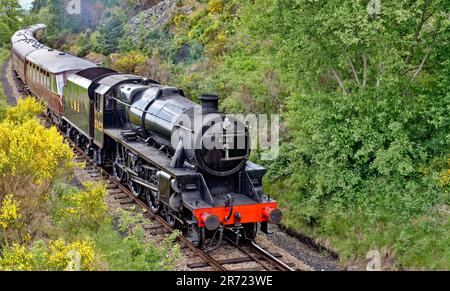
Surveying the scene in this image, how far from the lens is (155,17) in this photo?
134 ft

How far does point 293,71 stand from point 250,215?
481 centimetres

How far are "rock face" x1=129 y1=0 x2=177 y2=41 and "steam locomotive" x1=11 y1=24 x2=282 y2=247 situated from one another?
20.7 meters

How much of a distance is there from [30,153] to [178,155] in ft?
11.4

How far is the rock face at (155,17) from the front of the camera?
129 feet

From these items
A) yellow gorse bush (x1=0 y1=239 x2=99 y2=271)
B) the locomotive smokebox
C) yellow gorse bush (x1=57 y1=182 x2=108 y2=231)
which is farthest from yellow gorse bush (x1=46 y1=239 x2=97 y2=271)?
the locomotive smokebox

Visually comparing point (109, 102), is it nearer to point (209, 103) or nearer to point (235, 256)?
point (209, 103)

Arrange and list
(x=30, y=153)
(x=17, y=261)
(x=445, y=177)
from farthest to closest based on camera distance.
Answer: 1. (x=445, y=177)
2. (x=30, y=153)
3. (x=17, y=261)

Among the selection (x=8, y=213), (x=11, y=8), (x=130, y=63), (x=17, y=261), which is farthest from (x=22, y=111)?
(x=11, y=8)

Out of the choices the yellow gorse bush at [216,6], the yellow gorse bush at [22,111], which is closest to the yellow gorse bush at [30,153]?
the yellow gorse bush at [22,111]

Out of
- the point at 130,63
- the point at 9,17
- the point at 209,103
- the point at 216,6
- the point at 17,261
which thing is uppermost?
the point at 9,17

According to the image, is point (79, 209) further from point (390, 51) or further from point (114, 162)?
point (390, 51)

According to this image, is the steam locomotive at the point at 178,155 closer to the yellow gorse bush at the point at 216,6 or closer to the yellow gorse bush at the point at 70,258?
the yellow gorse bush at the point at 70,258

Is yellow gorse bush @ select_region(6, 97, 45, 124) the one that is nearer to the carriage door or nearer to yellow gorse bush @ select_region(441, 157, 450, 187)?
the carriage door
